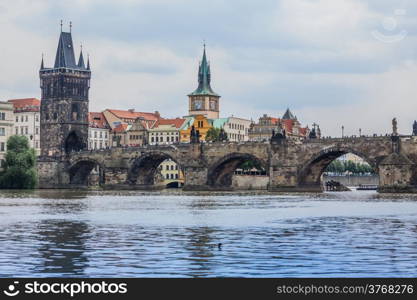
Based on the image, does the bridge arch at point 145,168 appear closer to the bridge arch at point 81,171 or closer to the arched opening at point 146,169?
the arched opening at point 146,169

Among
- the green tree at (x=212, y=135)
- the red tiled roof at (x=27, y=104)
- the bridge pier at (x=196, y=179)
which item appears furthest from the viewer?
the red tiled roof at (x=27, y=104)

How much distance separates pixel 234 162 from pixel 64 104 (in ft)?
132

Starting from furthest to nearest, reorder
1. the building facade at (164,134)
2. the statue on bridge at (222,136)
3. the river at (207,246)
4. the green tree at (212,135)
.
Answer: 1. the building facade at (164,134)
2. the green tree at (212,135)
3. the statue on bridge at (222,136)
4. the river at (207,246)

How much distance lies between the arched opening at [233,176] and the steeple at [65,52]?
33852 mm

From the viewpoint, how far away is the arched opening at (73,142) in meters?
160

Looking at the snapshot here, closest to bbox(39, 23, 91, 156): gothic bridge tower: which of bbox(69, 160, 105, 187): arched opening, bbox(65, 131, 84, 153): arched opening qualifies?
bbox(65, 131, 84, 153): arched opening

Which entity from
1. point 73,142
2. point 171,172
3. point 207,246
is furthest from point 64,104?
point 207,246

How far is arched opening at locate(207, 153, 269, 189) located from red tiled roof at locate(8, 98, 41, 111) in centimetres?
4735

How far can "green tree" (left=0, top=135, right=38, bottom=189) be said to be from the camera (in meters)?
118

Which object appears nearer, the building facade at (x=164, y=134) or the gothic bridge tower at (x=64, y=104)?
the gothic bridge tower at (x=64, y=104)

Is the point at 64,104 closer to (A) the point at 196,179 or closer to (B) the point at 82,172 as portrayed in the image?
(B) the point at 82,172

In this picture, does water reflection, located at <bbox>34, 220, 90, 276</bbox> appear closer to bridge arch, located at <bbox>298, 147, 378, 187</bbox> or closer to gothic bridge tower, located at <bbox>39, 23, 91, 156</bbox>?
bridge arch, located at <bbox>298, 147, 378, 187</bbox>

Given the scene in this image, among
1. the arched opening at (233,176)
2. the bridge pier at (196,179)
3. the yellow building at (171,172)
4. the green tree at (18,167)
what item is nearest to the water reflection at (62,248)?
the green tree at (18,167)

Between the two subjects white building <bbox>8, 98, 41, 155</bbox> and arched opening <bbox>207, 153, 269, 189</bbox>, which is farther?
white building <bbox>8, 98, 41, 155</bbox>
